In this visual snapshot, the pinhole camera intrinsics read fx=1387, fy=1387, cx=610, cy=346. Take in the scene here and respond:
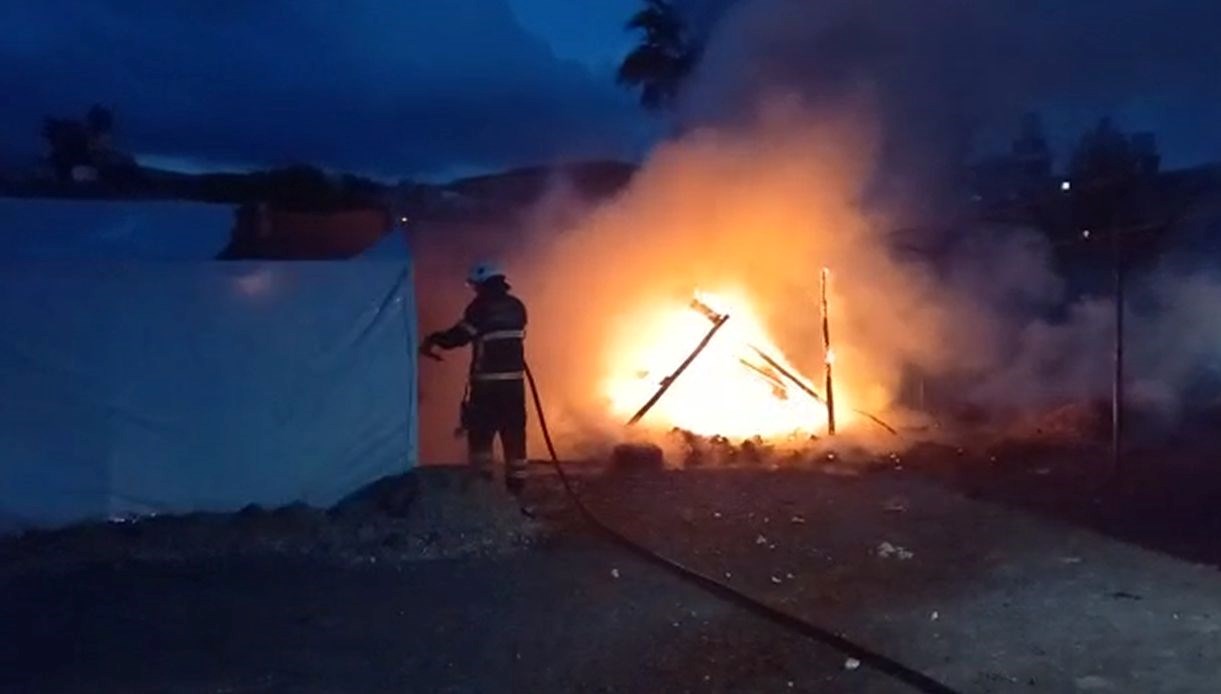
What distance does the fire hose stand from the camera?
654 centimetres

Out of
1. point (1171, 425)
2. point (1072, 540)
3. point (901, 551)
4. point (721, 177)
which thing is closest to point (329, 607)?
point (901, 551)

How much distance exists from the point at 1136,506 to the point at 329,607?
20.9 feet

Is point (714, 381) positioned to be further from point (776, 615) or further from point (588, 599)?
point (776, 615)

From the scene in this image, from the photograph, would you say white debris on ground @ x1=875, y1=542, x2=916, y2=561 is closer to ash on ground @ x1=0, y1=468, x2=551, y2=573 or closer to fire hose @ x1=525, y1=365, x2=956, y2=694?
fire hose @ x1=525, y1=365, x2=956, y2=694

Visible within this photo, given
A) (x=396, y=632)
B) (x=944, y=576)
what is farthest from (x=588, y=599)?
(x=944, y=576)

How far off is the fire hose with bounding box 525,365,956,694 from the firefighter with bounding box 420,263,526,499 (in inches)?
37.6

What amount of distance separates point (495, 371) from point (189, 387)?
2417mm

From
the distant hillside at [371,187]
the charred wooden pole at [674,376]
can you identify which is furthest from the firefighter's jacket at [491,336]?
the distant hillside at [371,187]

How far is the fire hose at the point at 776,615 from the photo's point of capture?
6.54 meters

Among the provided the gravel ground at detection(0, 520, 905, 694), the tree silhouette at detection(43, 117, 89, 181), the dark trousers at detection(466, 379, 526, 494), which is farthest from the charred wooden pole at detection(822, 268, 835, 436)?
the tree silhouette at detection(43, 117, 89, 181)

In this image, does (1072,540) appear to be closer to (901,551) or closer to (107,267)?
(901,551)

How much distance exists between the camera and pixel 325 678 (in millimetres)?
6828

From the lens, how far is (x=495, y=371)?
11.4 m

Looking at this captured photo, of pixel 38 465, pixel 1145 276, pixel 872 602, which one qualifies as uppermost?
pixel 1145 276
